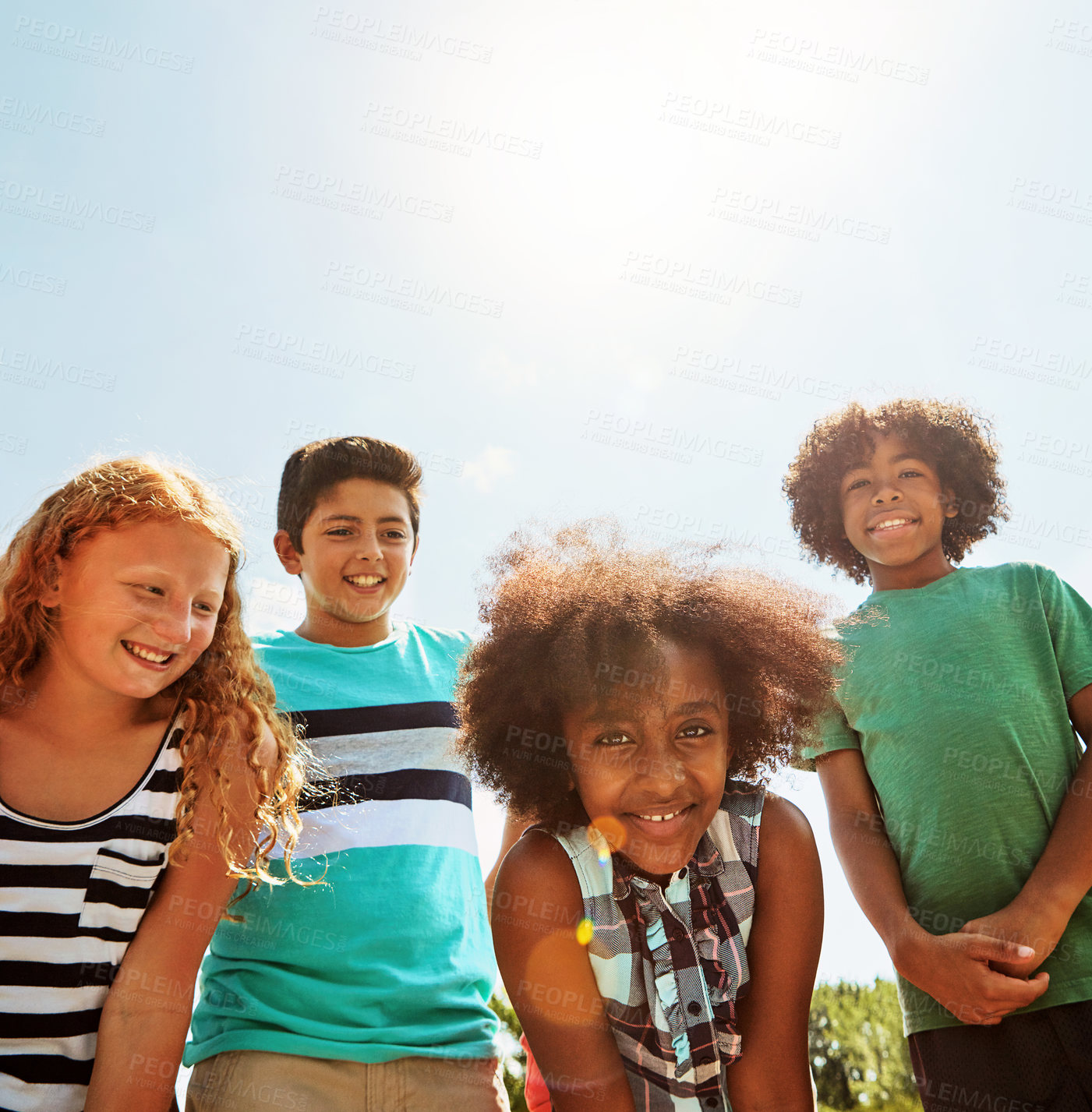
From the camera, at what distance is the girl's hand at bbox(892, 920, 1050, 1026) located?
2.57 meters

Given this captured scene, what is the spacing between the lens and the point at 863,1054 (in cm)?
1297

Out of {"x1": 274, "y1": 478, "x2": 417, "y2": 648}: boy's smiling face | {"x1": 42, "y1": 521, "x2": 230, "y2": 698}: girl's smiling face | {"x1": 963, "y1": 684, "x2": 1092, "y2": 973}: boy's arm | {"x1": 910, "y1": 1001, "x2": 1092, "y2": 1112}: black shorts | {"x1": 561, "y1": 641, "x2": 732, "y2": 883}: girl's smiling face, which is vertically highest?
{"x1": 274, "y1": 478, "x2": 417, "y2": 648}: boy's smiling face

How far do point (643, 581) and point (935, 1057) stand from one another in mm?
1786

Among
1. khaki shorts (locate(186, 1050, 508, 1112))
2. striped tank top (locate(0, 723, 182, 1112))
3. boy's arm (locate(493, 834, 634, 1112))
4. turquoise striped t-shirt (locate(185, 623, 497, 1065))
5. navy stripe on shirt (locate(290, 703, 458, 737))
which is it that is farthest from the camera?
navy stripe on shirt (locate(290, 703, 458, 737))

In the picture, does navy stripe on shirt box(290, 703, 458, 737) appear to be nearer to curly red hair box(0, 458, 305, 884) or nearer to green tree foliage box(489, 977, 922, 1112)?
curly red hair box(0, 458, 305, 884)

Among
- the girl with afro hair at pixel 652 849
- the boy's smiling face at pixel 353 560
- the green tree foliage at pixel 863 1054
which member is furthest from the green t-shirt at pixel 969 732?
the green tree foliage at pixel 863 1054

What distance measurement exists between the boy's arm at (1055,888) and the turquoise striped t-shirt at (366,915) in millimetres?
1658

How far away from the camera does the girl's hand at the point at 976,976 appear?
2.57 meters

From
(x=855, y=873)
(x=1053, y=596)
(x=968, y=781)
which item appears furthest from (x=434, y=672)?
(x=1053, y=596)

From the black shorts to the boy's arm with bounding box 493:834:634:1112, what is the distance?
105 centimetres

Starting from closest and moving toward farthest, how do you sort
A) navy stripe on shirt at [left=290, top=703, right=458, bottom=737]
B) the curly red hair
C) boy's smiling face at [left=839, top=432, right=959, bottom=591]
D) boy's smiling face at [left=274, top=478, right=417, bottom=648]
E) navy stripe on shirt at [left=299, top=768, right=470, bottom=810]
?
the curly red hair < navy stripe on shirt at [left=299, top=768, right=470, bottom=810] < navy stripe on shirt at [left=290, top=703, right=458, bottom=737] < boy's smiling face at [left=839, top=432, right=959, bottom=591] < boy's smiling face at [left=274, top=478, right=417, bottom=648]

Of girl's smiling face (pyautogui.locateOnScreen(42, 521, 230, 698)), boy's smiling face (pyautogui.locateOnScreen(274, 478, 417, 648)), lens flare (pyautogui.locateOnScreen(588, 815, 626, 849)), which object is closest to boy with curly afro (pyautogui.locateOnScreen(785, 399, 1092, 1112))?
lens flare (pyautogui.locateOnScreen(588, 815, 626, 849))

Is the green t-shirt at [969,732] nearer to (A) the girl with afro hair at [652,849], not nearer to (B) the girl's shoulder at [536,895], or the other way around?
(A) the girl with afro hair at [652,849]

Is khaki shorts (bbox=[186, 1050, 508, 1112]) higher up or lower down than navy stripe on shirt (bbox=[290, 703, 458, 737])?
lower down
